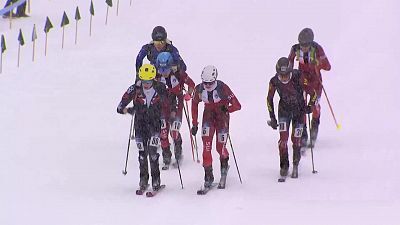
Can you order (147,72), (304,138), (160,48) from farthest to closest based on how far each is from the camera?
(304,138)
(160,48)
(147,72)

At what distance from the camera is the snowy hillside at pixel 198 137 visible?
35.0ft

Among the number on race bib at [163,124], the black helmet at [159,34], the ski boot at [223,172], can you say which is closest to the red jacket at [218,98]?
the ski boot at [223,172]

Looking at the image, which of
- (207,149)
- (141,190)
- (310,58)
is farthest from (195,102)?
(310,58)

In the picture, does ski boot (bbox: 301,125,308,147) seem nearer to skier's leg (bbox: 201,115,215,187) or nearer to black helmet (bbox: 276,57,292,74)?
black helmet (bbox: 276,57,292,74)

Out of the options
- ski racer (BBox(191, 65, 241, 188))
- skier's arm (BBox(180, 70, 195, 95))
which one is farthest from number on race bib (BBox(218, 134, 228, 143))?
skier's arm (BBox(180, 70, 195, 95))

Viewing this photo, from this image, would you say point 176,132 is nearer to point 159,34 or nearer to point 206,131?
point 206,131

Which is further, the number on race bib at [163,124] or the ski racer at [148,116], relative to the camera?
the number on race bib at [163,124]

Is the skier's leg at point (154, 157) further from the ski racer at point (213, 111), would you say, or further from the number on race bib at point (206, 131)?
the number on race bib at point (206, 131)

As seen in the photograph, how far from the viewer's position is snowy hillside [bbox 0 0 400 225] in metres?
10.7

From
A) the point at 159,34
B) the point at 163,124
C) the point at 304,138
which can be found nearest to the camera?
the point at 163,124

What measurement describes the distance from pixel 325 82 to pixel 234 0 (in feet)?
24.9

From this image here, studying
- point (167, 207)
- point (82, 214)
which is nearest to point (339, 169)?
point (167, 207)

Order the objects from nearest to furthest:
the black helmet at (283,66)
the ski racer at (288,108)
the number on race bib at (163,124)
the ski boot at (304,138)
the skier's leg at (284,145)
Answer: the black helmet at (283,66), the ski racer at (288,108), the skier's leg at (284,145), the number on race bib at (163,124), the ski boot at (304,138)

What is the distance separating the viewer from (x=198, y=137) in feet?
49.1
